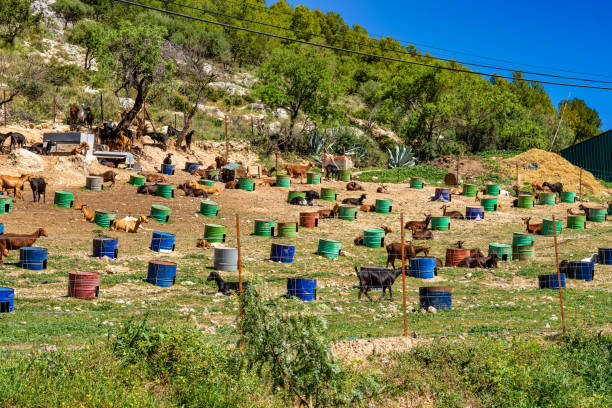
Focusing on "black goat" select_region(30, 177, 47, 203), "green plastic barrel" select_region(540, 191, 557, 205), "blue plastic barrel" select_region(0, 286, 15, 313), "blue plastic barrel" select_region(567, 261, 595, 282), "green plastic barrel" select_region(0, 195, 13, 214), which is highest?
"green plastic barrel" select_region(540, 191, 557, 205)

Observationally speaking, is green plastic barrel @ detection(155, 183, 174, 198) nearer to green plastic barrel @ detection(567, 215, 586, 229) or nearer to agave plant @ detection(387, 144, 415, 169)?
green plastic barrel @ detection(567, 215, 586, 229)

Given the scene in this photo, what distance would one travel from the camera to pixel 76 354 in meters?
8.36

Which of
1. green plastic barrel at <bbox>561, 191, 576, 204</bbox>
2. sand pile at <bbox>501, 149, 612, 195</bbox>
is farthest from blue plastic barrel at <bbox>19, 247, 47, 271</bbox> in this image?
sand pile at <bbox>501, 149, 612, 195</bbox>

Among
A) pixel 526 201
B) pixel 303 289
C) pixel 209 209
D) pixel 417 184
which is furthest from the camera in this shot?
pixel 417 184

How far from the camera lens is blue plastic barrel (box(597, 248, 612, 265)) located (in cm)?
1909

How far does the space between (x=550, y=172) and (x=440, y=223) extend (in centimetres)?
1975

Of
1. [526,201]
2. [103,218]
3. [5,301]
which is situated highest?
[526,201]

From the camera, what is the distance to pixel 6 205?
73.9 feet

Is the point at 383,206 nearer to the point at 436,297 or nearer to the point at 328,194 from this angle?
the point at 328,194

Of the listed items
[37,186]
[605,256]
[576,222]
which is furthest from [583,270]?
[37,186]

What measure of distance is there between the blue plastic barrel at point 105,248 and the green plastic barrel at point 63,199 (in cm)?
752

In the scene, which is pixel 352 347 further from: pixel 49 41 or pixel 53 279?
pixel 49 41

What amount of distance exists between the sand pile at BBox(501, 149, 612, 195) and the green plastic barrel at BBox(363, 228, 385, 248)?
71.5 feet

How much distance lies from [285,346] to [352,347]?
10.6 feet
